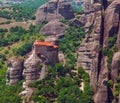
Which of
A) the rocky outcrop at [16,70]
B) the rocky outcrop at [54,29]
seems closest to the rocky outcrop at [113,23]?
the rocky outcrop at [16,70]

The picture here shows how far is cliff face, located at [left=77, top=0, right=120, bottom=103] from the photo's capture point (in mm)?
73562

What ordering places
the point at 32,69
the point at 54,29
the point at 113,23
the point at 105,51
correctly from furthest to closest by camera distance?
the point at 54,29, the point at 32,69, the point at 113,23, the point at 105,51

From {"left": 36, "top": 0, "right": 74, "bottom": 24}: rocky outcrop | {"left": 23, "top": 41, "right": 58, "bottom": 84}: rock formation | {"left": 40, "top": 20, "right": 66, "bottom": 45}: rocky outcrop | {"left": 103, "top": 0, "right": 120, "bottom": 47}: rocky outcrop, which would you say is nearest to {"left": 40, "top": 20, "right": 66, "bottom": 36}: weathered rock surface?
{"left": 40, "top": 20, "right": 66, "bottom": 45}: rocky outcrop

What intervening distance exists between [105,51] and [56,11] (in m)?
57.3

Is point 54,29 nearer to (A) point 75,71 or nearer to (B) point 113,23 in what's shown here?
(A) point 75,71

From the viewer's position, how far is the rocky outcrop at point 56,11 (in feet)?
435

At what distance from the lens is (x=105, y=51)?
77312 mm

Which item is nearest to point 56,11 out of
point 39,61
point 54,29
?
point 54,29

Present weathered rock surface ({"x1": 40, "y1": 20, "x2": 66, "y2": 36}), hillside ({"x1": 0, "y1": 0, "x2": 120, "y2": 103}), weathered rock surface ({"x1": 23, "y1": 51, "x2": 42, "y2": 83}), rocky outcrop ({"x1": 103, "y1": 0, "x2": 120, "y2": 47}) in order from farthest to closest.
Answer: weathered rock surface ({"x1": 40, "y1": 20, "x2": 66, "y2": 36})
weathered rock surface ({"x1": 23, "y1": 51, "x2": 42, "y2": 83})
rocky outcrop ({"x1": 103, "y1": 0, "x2": 120, "y2": 47})
hillside ({"x1": 0, "y1": 0, "x2": 120, "y2": 103})

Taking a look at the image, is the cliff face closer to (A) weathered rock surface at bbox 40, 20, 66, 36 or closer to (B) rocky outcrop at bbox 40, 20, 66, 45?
(B) rocky outcrop at bbox 40, 20, 66, 45

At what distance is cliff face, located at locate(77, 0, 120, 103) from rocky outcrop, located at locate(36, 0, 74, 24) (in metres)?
47.8

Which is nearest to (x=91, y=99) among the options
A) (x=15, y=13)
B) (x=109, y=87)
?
(x=109, y=87)

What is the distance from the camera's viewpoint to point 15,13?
160 meters

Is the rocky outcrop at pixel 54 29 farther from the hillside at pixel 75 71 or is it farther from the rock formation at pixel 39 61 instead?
the rock formation at pixel 39 61
